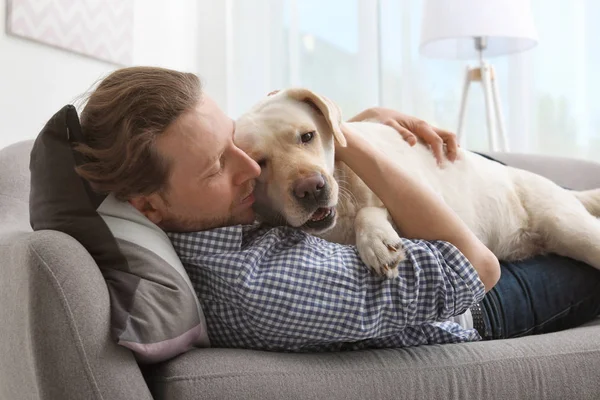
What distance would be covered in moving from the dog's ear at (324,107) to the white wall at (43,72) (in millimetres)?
945

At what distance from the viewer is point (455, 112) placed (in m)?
4.20

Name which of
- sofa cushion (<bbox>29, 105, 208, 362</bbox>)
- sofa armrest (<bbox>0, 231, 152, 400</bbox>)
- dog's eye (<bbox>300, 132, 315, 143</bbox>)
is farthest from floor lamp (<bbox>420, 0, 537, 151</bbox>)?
sofa armrest (<bbox>0, 231, 152, 400</bbox>)

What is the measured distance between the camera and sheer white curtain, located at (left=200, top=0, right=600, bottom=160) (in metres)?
3.76

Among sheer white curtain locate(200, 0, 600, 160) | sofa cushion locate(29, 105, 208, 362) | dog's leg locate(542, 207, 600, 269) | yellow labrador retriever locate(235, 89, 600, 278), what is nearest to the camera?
sofa cushion locate(29, 105, 208, 362)

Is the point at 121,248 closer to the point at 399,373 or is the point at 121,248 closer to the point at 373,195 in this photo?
the point at 399,373

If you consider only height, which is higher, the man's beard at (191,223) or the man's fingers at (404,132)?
the man's fingers at (404,132)

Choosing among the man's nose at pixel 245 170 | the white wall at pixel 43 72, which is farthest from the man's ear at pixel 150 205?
the white wall at pixel 43 72

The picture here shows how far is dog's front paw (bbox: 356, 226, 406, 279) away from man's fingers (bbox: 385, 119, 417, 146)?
2.14ft

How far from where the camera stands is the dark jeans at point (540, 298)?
1624 millimetres

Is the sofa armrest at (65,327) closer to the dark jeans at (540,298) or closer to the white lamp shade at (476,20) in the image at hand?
the dark jeans at (540,298)

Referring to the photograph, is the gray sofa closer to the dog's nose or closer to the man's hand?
the dog's nose

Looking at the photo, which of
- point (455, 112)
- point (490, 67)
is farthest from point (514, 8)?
point (455, 112)

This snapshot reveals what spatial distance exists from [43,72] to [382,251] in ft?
7.78

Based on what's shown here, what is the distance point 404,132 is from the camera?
2.00 m
